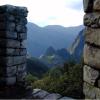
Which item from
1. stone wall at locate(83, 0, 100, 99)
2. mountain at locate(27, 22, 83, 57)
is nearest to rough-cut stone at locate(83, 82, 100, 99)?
stone wall at locate(83, 0, 100, 99)

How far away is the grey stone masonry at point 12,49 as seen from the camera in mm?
7273

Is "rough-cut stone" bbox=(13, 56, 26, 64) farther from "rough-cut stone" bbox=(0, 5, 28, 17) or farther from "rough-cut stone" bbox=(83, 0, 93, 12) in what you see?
"rough-cut stone" bbox=(83, 0, 93, 12)

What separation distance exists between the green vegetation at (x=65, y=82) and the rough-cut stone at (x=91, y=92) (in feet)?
41.4

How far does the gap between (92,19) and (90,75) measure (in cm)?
50

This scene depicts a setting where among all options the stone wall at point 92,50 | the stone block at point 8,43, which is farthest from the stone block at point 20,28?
the stone wall at point 92,50

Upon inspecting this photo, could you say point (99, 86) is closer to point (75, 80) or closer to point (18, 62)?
point (18, 62)

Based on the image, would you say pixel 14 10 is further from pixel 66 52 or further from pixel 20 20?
pixel 66 52

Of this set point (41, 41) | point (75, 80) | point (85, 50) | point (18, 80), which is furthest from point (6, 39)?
point (41, 41)

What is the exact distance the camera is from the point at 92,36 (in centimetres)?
278

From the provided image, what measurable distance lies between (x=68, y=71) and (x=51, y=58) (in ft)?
99.9

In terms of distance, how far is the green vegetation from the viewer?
55.7 feet

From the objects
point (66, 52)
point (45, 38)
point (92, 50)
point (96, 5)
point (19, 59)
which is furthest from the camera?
point (45, 38)

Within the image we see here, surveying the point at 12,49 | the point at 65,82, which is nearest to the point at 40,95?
the point at 12,49

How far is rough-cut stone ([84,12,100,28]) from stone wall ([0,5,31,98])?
4450 millimetres
